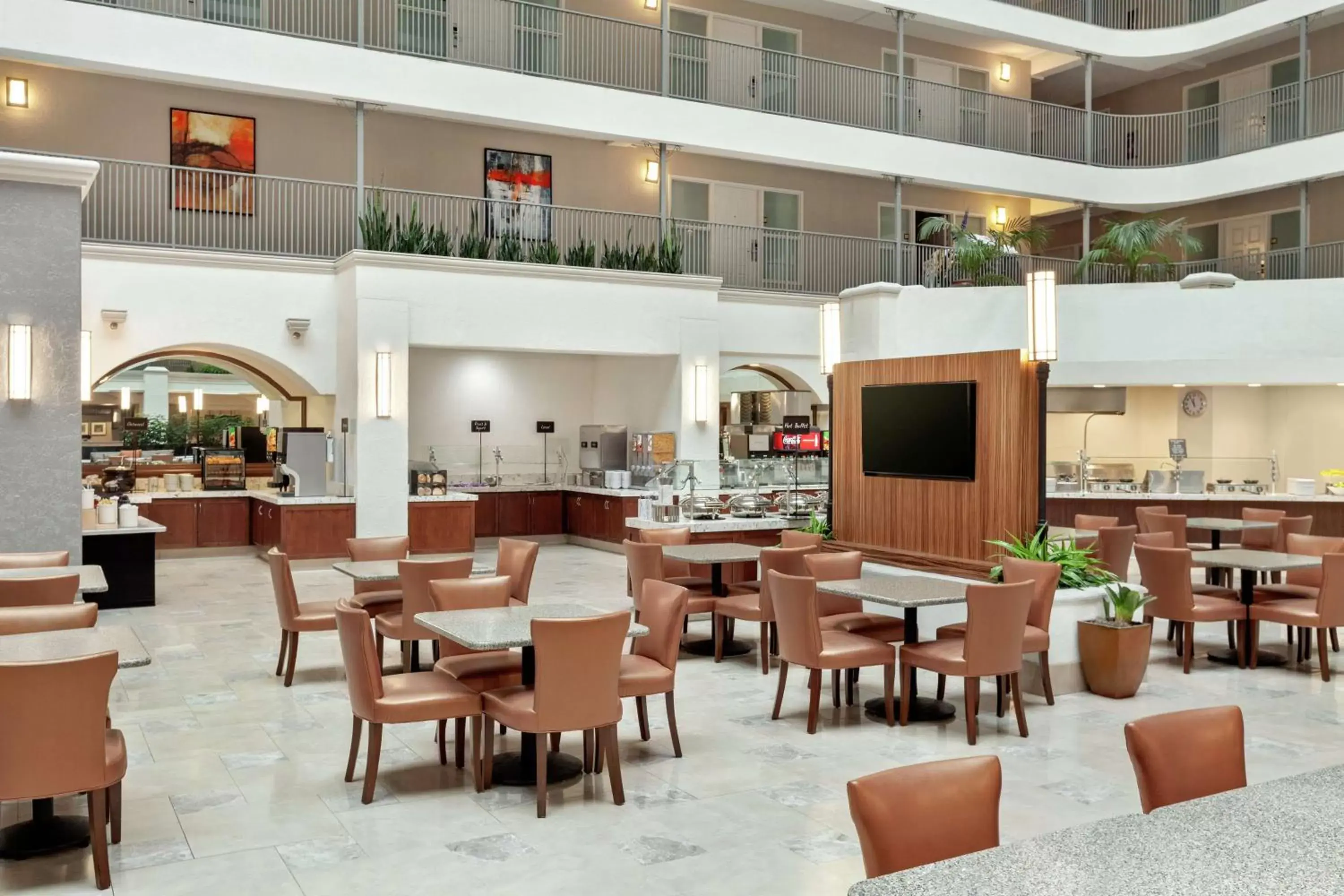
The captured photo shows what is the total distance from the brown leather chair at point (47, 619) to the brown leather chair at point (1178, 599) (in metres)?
6.78

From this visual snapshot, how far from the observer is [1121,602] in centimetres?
750

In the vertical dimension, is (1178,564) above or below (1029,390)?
below

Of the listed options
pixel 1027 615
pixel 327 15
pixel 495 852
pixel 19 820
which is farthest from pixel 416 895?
pixel 327 15

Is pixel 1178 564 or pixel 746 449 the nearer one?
pixel 1178 564

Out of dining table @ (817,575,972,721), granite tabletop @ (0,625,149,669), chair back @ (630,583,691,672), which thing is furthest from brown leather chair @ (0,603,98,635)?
dining table @ (817,575,972,721)

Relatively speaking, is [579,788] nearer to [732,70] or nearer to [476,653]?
[476,653]

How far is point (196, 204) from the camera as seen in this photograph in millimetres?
14820

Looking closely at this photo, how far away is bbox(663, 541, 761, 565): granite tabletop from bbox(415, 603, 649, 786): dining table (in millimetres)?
2367

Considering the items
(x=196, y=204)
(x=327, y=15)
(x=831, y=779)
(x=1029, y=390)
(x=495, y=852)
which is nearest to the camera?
(x=495, y=852)

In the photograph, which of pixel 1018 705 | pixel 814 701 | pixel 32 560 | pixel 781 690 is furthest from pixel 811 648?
pixel 32 560

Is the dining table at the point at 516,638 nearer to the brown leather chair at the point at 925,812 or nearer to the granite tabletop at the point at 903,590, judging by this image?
the granite tabletop at the point at 903,590

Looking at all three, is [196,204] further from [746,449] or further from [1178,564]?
[1178,564]

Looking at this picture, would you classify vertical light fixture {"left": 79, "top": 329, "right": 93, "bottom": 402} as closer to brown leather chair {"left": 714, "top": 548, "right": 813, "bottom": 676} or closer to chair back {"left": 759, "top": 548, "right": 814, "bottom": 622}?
brown leather chair {"left": 714, "top": 548, "right": 813, "bottom": 676}

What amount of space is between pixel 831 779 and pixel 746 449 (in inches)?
444
